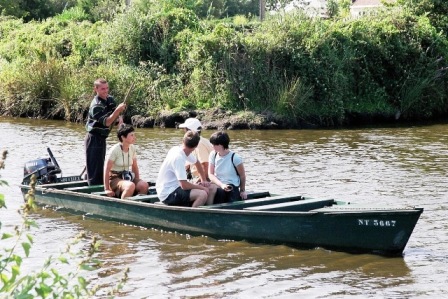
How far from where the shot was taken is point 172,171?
38.0 feet

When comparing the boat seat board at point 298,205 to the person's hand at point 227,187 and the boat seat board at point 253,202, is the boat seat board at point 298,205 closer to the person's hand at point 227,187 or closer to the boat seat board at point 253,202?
the boat seat board at point 253,202

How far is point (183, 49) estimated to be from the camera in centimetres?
2773

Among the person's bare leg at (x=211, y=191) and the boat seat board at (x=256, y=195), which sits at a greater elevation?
the person's bare leg at (x=211, y=191)

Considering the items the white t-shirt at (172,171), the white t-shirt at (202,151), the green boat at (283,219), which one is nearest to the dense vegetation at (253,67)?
the white t-shirt at (202,151)

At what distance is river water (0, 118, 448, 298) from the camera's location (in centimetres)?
974

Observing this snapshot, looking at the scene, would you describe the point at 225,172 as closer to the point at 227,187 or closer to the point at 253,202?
the point at 227,187

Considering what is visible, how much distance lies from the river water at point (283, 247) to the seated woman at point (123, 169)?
0.53 m

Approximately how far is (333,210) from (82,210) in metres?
4.17

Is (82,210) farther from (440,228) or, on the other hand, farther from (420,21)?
(420,21)

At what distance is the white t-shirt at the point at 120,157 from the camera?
1252cm

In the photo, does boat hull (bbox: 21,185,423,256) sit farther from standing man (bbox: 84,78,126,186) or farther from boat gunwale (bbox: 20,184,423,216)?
standing man (bbox: 84,78,126,186)

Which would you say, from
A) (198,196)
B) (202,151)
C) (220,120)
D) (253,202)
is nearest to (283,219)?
(253,202)

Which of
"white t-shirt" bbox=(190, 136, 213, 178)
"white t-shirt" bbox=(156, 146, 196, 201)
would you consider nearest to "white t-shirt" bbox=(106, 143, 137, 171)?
"white t-shirt" bbox=(190, 136, 213, 178)

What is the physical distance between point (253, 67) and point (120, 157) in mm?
13893
